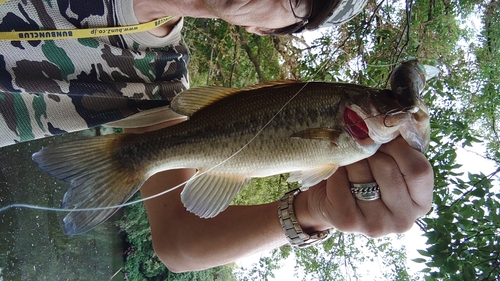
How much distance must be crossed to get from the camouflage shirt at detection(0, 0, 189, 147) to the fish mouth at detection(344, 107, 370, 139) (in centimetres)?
99

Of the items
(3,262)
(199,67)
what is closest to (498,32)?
(199,67)

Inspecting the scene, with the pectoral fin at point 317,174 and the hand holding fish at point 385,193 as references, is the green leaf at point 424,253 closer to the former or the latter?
the hand holding fish at point 385,193

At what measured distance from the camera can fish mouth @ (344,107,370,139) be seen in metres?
1.56

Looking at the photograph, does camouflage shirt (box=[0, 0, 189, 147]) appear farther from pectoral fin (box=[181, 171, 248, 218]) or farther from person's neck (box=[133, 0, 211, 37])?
pectoral fin (box=[181, 171, 248, 218])

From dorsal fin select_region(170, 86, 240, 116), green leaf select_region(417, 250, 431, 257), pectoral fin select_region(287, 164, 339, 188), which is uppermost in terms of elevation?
dorsal fin select_region(170, 86, 240, 116)

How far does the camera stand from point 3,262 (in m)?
4.95

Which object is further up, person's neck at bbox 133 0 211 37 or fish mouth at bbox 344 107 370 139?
person's neck at bbox 133 0 211 37

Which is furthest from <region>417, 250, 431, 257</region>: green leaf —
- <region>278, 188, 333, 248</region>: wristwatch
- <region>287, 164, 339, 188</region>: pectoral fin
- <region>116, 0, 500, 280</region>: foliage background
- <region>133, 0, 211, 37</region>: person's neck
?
<region>133, 0, 211, 37</region>: person's neck

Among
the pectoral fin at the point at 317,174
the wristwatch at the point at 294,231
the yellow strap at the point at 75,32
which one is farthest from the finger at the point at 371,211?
the yellow strap at the point at 75,32

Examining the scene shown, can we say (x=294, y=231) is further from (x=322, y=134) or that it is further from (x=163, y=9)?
(x=163, y=9)

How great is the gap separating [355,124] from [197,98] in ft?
2.46

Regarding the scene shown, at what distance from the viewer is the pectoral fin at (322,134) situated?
1.62 metres

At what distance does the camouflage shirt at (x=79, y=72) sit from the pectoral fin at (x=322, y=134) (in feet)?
2.70

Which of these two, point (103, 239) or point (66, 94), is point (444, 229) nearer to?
point (66, 94)
